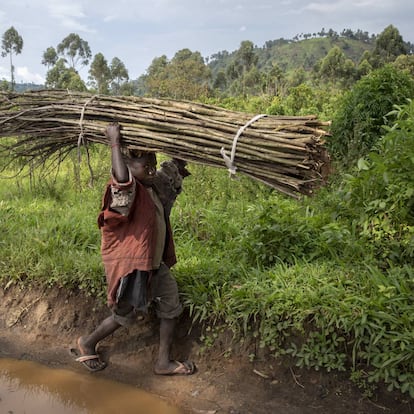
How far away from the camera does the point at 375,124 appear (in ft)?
13.4

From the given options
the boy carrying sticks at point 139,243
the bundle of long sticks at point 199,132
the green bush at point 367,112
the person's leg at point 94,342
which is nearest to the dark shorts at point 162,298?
the boy carrying sticks at point 139,243

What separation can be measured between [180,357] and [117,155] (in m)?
1.44

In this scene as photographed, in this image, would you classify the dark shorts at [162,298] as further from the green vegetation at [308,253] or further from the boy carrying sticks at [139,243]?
the green vegetation at [308,253]

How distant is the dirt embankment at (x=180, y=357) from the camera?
8.58ft

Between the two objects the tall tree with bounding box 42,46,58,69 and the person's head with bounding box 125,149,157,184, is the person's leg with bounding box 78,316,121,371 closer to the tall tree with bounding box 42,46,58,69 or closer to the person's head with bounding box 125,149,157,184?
the person's head with bounding box 125,149,157,184

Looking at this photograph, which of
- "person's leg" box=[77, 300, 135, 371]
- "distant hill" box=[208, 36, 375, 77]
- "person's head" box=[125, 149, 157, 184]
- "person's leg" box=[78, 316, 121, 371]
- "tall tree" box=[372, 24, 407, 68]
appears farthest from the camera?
"distant hill" box=[208, 36, 375, 77]

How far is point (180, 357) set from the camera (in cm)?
314

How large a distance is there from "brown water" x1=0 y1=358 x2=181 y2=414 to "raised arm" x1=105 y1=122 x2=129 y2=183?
53.4 inches

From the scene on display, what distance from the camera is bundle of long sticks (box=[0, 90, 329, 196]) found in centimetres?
238

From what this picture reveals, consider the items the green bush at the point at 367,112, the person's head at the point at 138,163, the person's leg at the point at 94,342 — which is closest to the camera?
the person's head at the point at 138,163

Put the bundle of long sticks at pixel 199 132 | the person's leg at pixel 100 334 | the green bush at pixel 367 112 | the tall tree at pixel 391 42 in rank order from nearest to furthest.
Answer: the bundle of long sticks at pixel 199 132
the person's leg at pixel 100 334
the green bush at pixel 367 112
the tall tree at pixel 391 42

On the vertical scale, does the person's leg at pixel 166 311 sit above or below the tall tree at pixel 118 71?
below

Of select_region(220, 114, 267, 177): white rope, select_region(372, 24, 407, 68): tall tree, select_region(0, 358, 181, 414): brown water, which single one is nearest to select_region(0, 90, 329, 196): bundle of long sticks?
select_region(220, 114, 267, 177): white rope

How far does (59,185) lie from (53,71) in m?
26.3
